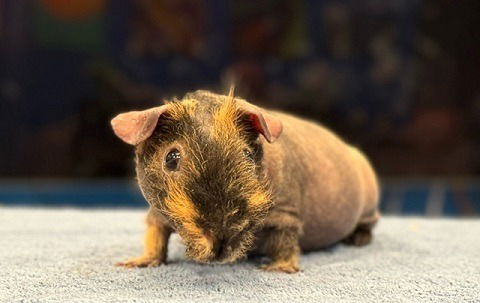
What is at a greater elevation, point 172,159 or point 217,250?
point 172,159

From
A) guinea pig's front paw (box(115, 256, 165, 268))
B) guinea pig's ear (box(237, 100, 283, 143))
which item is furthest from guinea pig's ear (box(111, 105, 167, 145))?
guinea pig's front paw (box(115, 256, 165, 268))

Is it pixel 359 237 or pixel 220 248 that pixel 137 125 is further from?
pixel 359 237

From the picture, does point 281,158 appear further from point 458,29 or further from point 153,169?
point 458,29

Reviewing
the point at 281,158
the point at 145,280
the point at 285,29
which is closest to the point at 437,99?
the point at 285,29

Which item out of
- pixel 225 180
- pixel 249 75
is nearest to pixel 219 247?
pixel 225 180

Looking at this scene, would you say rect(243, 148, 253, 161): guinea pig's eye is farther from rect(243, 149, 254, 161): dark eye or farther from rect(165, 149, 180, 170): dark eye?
rect(165, 149, 180, 170): dark eye
